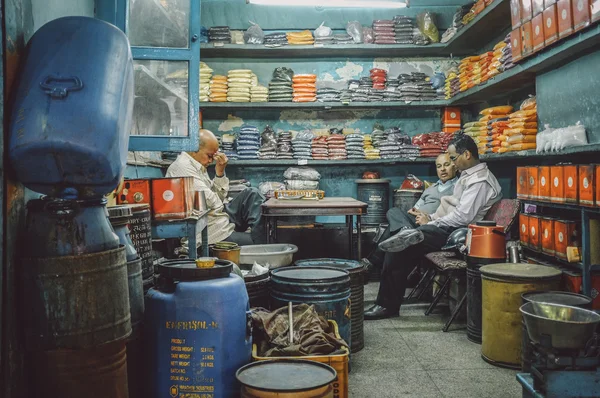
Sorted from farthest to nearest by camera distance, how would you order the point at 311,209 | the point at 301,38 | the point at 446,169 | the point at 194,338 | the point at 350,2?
the point at 301,38 → the point at 350,2 → the point at 446,169 → the point at 311,209 → the point at 194,338

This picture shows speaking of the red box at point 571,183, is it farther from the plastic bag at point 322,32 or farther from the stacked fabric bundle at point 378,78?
the plastic bag at point 322,32

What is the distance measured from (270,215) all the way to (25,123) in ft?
10.9

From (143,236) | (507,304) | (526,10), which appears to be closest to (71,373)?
(143,236)

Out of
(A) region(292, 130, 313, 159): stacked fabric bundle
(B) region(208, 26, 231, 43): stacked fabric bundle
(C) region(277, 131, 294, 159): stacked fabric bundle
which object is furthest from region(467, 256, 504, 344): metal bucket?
(B) region(208, 26, 231, 43): stacked fabric bundle

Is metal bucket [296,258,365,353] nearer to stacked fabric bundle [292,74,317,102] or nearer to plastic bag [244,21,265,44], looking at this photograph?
stacked fabric bundle [292,74,317,102]

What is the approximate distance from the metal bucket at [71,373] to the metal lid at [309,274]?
1.34 m

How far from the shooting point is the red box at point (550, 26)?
3.77 meters

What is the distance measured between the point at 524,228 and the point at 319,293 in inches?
82.6

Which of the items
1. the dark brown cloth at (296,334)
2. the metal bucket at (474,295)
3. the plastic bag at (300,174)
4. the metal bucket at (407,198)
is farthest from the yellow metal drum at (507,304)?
the plastic bag at (300,174)

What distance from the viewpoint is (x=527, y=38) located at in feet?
13.9

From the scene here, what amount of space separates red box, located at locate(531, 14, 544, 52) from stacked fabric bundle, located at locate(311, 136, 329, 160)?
331cm

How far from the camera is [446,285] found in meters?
4.62

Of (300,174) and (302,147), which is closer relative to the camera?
(300,174)

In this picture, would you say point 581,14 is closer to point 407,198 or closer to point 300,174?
point 407,198
